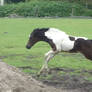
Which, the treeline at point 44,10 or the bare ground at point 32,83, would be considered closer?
the bare ground at point 32,83

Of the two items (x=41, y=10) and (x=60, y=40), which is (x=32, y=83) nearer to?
(x=60, y=40)

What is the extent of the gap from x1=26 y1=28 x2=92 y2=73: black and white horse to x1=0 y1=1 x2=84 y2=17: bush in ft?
134

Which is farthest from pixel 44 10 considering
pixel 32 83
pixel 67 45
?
pixel 32 83

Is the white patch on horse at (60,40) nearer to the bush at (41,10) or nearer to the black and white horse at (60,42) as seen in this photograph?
the black and white horse at (60,42)

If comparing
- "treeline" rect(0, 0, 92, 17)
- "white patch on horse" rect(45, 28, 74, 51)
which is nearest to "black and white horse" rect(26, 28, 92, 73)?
"white patch on horse" rect(45, 28, 74, 51)

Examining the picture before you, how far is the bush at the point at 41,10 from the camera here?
54219mm

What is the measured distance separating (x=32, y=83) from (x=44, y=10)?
4632 cm

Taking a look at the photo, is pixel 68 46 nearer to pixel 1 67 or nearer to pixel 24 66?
pixel 24 66

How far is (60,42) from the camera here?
12180mm

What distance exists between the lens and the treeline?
54219mm

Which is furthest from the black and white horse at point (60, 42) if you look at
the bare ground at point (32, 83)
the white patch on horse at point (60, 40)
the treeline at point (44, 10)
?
the treeline at point (44, 10)

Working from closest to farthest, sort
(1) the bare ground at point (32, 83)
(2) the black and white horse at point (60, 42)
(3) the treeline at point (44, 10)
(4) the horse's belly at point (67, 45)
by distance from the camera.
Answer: (1) the bare ground at point (32, 83) → (2) the black and white horse at point (60, 42) → (4) the horse's belly at point (67, 45) → (3) the treeline at point (44, 10)

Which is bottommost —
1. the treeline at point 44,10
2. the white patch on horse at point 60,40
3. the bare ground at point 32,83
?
the treeline at point 44,10

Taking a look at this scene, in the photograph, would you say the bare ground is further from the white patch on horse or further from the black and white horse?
the white patch on horse
